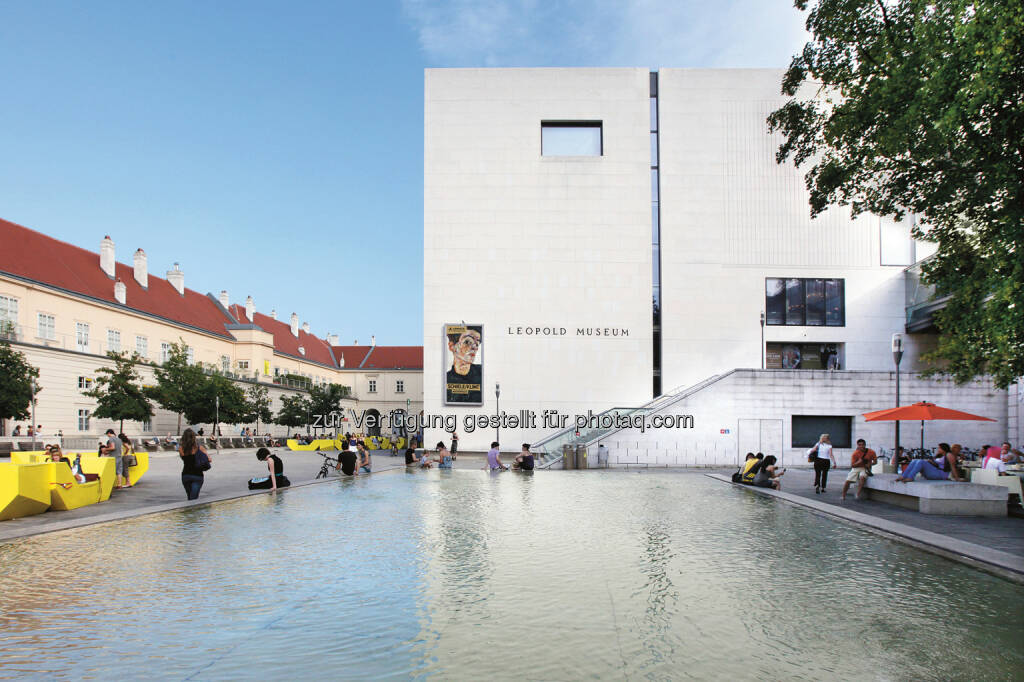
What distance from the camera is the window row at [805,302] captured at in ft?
147

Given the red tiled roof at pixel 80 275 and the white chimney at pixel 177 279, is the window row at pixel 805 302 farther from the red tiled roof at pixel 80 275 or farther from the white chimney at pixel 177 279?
the white chimney at pixel 177 279

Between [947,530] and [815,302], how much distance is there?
34.8m

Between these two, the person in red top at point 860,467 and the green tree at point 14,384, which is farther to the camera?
the green tree at point 14,384

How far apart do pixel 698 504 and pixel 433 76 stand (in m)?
38.1

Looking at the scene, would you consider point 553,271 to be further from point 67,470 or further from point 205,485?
point 67,470

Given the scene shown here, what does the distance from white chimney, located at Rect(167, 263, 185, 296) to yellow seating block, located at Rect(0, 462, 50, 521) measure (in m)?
67.1

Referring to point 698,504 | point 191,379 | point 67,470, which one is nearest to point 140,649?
point 67,470

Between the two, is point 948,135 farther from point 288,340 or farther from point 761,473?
point 288,340

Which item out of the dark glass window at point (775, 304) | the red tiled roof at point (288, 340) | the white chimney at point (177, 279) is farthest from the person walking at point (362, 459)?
the red tiled roof at point (288, 340)

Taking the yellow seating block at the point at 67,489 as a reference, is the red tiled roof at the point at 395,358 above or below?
above

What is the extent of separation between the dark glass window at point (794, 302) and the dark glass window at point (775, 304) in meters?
0.25

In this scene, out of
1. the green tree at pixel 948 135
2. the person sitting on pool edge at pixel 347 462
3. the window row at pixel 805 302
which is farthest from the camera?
the window row at pixel 805 302

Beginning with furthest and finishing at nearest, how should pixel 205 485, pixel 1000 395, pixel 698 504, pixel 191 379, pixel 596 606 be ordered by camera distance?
pixel 191 379
pixel 1000 395
pixel 205 485
pixel 698 504
pixel 596 606

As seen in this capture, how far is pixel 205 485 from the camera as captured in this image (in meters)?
21.6
